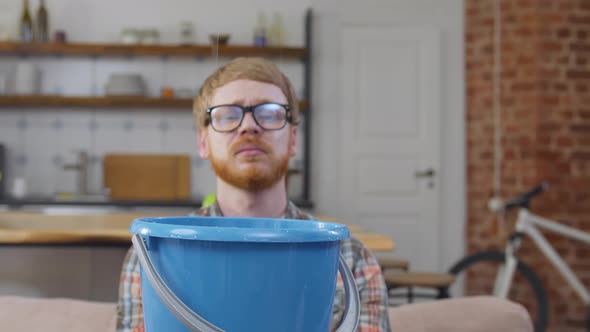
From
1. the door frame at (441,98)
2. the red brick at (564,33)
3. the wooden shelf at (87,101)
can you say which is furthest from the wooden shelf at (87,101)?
the red brick at (564,33)

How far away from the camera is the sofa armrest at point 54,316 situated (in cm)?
112

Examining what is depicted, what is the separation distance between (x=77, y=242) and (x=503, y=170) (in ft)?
10.8

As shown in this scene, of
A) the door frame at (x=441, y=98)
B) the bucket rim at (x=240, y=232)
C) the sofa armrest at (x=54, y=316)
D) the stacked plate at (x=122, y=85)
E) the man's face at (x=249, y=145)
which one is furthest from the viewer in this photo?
the door frame at (x=441, y=98)

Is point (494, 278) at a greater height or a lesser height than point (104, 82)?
lesser

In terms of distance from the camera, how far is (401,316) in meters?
1.22

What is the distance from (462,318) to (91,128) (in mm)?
3791

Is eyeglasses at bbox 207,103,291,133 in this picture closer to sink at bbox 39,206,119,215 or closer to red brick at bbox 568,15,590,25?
sink at bbox 39,206,119,215

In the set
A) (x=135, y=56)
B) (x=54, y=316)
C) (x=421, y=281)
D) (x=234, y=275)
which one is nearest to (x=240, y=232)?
(x=234, y=275)

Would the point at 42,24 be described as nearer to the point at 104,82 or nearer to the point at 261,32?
the point at 104,82

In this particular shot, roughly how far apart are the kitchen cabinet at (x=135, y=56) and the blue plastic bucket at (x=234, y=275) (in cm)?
362

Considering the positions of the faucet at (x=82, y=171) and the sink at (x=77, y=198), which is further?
the faucet at (x=82, y=171)

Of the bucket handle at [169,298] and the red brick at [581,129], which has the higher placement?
the red brick at [581,129]

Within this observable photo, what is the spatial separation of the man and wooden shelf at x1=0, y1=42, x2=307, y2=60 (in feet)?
11.2

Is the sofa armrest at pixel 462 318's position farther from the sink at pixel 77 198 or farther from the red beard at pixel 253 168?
the sink at pixel 77 198
